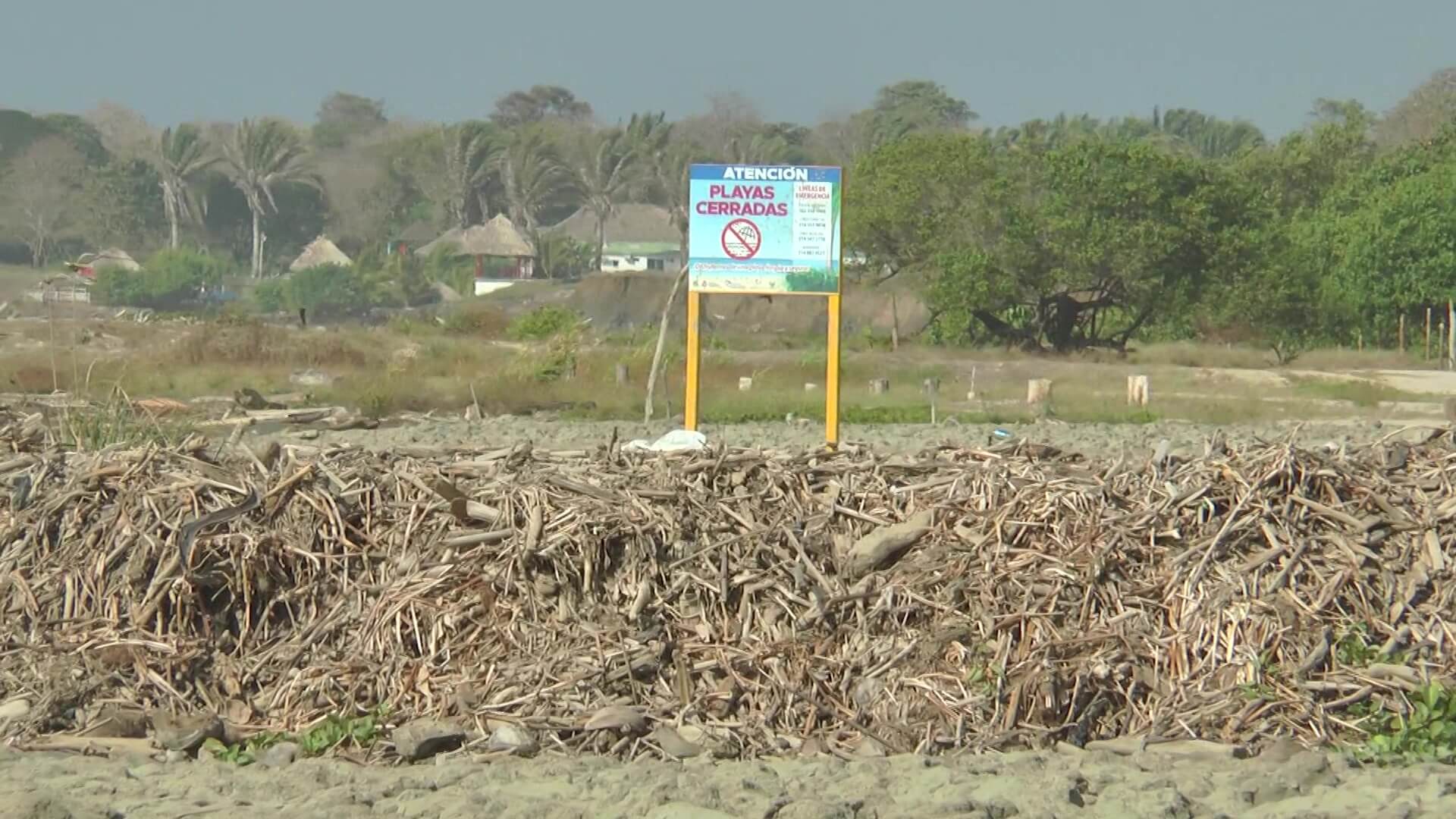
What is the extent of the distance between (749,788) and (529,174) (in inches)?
3829

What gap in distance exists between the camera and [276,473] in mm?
7711

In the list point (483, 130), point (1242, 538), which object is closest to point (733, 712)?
point (1242, 538)

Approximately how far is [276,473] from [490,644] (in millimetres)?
1425

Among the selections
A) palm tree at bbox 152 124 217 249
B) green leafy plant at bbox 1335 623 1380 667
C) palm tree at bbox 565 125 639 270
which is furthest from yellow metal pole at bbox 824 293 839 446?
palm tree at bbox 152 124 217 249

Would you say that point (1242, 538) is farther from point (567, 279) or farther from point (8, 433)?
point (567, 279)

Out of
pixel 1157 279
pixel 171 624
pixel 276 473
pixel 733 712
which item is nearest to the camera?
pixel 733 712

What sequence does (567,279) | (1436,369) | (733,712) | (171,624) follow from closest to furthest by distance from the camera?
(733,712) < (171,624) < (1436,369) < (567,279)

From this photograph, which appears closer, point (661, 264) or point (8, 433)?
point (8, 433)

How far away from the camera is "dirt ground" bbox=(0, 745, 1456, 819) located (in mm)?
5543

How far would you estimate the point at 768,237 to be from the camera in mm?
12633

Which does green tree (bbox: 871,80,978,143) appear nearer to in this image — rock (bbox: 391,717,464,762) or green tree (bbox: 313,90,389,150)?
green tree (bbox: 313,90,389,150)

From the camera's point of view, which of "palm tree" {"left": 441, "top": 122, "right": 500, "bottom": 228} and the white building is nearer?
the white building

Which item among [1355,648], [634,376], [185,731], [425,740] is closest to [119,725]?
[185,731]

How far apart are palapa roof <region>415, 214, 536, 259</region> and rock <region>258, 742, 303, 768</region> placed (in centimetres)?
8157
